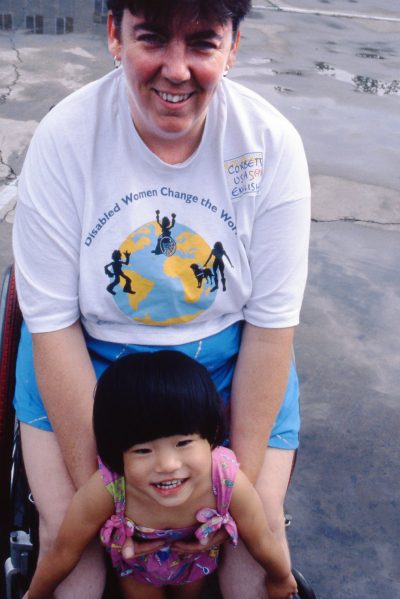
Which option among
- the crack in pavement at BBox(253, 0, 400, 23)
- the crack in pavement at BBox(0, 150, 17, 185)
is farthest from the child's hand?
the crack in pavement at BBox(253, 0, 400, 23)

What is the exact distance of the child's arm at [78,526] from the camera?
159 centimetres

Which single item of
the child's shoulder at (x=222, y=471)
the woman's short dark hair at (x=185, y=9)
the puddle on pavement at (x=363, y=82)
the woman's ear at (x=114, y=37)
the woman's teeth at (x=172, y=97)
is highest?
the woman's short dark hair at (x=185, y=9)

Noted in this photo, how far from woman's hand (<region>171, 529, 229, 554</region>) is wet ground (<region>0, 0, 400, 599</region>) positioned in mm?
855

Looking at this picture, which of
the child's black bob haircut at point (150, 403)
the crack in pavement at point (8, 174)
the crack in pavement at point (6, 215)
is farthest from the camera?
the crack in pavement at point (8, 174)

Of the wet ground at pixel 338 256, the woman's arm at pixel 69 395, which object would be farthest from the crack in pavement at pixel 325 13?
the woman's arm at pixel 69 395

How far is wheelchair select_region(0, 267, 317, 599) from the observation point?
177 cm

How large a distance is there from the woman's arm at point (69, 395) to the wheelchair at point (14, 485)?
0.72ft

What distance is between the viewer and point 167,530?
63.7 inches

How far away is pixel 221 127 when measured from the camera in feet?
5.82

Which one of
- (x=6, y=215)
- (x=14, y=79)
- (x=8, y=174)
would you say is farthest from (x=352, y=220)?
(x=14, y=79)

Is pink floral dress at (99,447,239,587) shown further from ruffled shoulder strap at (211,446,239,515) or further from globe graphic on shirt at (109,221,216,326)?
globe graphic on shirt at (109,221,216,326)

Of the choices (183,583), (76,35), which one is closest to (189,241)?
(183,583)

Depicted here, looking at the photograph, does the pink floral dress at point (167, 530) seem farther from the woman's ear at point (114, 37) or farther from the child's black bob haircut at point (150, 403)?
the woman's ear at point (114, 37)

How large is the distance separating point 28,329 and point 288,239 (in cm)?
66
